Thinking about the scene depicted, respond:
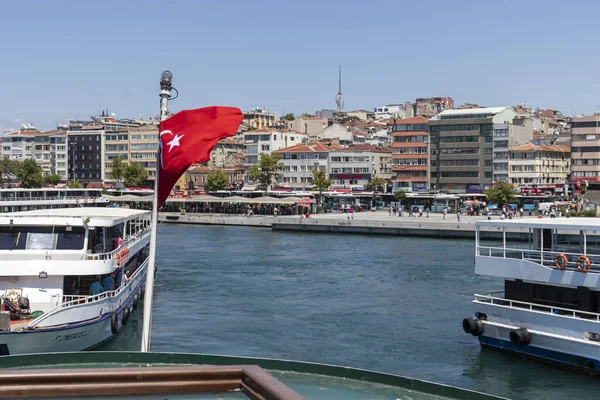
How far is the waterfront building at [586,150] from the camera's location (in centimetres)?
9138

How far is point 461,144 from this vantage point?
311ft

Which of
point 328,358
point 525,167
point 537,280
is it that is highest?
point 525,167

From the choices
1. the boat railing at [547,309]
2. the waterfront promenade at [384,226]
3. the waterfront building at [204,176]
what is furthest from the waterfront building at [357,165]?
the boat railing at [547,309]

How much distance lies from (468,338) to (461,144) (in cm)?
7235

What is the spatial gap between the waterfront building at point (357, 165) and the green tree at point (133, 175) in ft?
78.4

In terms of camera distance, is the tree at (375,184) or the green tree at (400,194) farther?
the tree at (375,184)

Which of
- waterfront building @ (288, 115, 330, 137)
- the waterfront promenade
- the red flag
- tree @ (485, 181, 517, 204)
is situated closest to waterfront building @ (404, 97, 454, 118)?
waterfront building @ (288, 115, 330, 137)

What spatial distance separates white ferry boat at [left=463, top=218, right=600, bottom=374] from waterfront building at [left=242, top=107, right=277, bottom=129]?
407ft

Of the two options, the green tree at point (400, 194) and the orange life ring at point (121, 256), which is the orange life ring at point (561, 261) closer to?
the orange life ring at point (121, 256)

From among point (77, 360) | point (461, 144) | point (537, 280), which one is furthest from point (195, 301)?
point (461, 144)

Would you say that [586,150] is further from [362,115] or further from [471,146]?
[362,115]

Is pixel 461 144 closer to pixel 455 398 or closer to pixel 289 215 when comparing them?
pixel 289 215

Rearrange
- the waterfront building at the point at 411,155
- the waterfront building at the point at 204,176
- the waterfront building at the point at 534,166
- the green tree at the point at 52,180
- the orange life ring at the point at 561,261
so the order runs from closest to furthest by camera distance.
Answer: the orange life ring at the point at 561,261 < the waterfront building at the point at 534,166 < the waterfront building at the point at 411,155 < the waterfront building at the point at 204,176 < the green tree at the point at 52,180

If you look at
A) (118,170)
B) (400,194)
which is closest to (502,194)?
(400,194)
